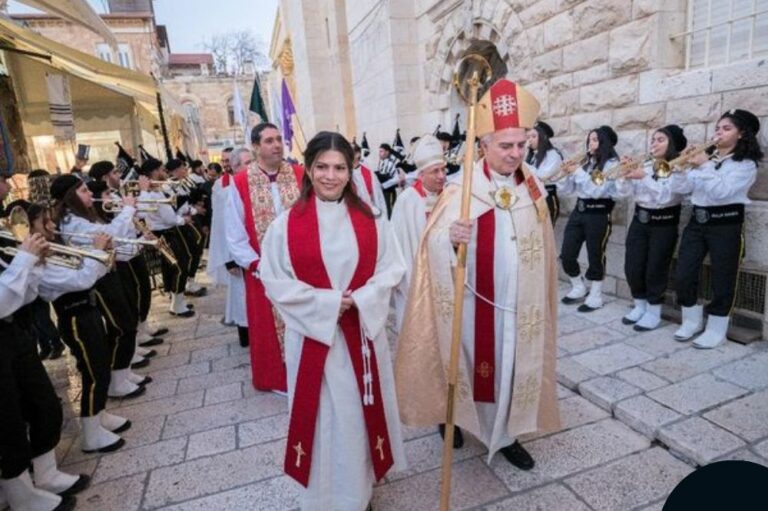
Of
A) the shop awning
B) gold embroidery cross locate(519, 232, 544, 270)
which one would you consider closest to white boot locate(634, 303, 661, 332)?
gold embroidery cross locate(519, 232, 544, 270)

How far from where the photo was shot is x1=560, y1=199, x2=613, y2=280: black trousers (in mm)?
5441

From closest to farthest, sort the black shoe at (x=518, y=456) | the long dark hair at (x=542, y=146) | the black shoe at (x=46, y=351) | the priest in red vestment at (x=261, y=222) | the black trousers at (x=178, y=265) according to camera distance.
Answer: the black shoe at (x=518, y=456)
the priest in red vestment at (x=261, y=222)
the black shoe at (x=46, y=351)
the long dark hair at (x=542, y=146)
the black trousers at (x=178, y=265)

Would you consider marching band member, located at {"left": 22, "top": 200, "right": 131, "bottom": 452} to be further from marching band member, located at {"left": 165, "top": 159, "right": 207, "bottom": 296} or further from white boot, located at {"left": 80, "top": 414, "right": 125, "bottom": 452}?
marching band member, located at {"left": 165, "top": 159, "right": 207, "bottom": 296}

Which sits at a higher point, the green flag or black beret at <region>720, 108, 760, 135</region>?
the green flag

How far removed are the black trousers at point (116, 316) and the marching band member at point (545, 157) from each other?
15.6 ft

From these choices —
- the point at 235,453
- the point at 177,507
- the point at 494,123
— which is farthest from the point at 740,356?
the point at 177,507

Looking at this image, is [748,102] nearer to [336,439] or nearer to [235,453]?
Answer: [336,439]

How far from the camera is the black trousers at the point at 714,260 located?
412 centimetres

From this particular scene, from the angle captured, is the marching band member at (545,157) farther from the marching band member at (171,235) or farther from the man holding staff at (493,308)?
the marching band member at (171,235)

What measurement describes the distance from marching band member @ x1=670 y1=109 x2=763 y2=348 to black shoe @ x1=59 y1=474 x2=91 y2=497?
5.02 m

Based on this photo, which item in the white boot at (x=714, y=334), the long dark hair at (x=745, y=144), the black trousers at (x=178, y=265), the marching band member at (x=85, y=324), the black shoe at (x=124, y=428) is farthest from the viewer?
the black trousers at (x=178, y=265)

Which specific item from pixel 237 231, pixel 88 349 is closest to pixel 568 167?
pixel 237 231

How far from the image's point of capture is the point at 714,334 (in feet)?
14.0

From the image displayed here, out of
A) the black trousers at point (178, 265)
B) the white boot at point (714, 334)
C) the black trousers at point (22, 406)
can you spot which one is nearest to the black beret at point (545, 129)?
the white boot at point (714, 334)
